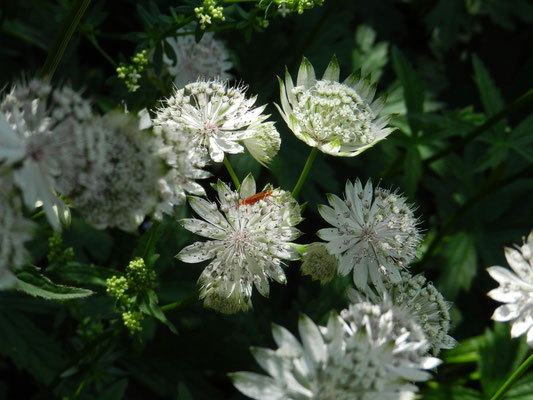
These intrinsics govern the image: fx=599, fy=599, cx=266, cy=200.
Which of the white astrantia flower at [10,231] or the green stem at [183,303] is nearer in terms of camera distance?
the white astrantia flower at [10,231]

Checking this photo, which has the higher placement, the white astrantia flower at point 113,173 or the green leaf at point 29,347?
the white astrantia flower at point 113,173

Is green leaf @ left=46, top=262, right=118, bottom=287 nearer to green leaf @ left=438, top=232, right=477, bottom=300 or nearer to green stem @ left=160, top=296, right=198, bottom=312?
green stem @ left=160, top=296, right=198, bottom=312

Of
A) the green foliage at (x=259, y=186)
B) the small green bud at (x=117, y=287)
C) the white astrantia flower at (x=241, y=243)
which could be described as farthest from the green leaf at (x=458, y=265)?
the small green bud at (x=117, y=287)

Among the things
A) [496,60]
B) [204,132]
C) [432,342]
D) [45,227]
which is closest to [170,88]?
[204,132]

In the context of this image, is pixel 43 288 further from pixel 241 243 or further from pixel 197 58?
pixel 197 58

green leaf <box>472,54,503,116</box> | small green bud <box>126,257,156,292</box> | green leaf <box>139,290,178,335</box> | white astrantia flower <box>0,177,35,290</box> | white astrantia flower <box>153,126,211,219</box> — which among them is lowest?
green leaf <box>139,290,178,335</box>

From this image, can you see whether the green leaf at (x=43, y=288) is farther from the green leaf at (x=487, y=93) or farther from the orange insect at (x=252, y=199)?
the green leaf at (x=487, y=93)

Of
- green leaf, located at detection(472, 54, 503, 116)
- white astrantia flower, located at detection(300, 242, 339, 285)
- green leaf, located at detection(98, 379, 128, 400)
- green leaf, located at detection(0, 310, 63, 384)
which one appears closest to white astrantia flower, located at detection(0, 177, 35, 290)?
white astrantia flower, located at detection(300, 242, 339, 285)
